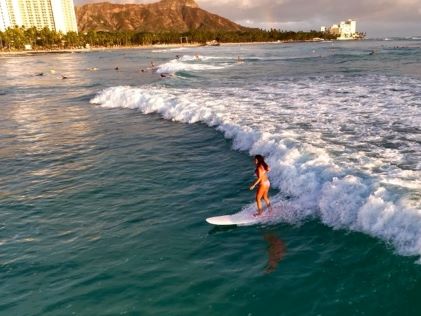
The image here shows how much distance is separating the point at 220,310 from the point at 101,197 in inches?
328

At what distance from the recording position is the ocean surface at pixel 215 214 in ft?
29.3

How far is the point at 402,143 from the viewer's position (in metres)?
18.1

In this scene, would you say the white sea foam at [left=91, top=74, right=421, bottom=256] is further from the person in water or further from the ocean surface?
the person in water

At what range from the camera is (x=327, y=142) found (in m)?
18.9

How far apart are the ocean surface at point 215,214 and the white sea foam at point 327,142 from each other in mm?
68

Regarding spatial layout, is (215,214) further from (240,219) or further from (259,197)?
(259,197)

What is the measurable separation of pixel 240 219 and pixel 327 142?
8.46 metres

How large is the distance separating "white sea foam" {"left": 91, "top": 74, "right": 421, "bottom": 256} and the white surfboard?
56 centimetres


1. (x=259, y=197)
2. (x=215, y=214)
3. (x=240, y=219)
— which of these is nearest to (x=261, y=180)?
(x=259, y=197)

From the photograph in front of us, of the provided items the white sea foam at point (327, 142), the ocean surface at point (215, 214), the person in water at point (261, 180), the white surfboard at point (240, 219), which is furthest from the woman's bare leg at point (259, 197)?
the ocean surface at point (215, 214)

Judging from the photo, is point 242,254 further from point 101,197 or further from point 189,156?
point 189,156

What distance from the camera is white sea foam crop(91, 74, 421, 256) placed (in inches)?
457

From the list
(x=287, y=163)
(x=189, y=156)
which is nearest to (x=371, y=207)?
(x=287, y=163)

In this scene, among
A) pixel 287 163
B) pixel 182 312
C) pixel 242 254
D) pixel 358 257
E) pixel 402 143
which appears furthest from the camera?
pixel 402 143
